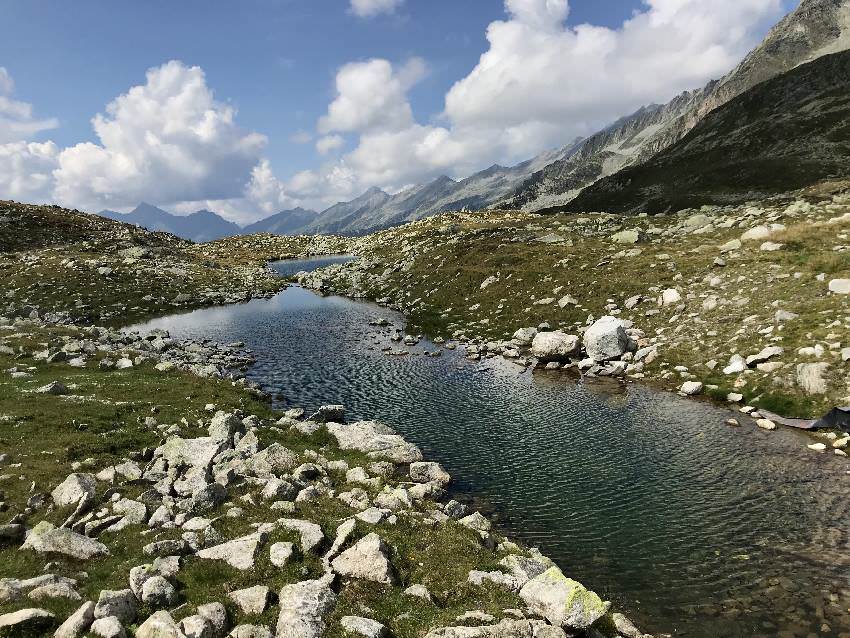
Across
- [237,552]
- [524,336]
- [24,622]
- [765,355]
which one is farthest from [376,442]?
[765,355]

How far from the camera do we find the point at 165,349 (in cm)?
5334

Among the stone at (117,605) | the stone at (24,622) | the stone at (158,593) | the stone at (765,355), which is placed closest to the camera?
the stone at (24,622)

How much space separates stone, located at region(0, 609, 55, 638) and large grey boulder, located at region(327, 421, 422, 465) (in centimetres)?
1690

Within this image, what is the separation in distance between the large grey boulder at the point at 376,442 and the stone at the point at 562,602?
13.3 meters

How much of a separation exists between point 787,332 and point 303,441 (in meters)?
34.8

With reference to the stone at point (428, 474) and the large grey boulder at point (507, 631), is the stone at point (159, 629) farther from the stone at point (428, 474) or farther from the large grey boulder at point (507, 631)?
the stone at point (428, 474)

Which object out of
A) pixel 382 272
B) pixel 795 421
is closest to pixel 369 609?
pixel 795 421

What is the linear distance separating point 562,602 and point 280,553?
9006 mm

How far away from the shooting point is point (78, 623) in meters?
11.3

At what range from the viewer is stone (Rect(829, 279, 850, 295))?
3466 cm

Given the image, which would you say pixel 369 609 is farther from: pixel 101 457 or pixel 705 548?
pixel 101 457

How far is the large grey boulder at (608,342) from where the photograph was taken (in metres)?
41.5

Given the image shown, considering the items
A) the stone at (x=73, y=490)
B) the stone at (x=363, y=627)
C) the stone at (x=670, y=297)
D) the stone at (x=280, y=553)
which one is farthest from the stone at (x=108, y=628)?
the stone at (x=670, y=297)

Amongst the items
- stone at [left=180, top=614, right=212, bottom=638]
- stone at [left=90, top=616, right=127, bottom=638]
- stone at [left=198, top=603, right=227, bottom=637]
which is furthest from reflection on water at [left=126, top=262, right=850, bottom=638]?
stone at [left=90, top=616, right=127, bottom=638]
